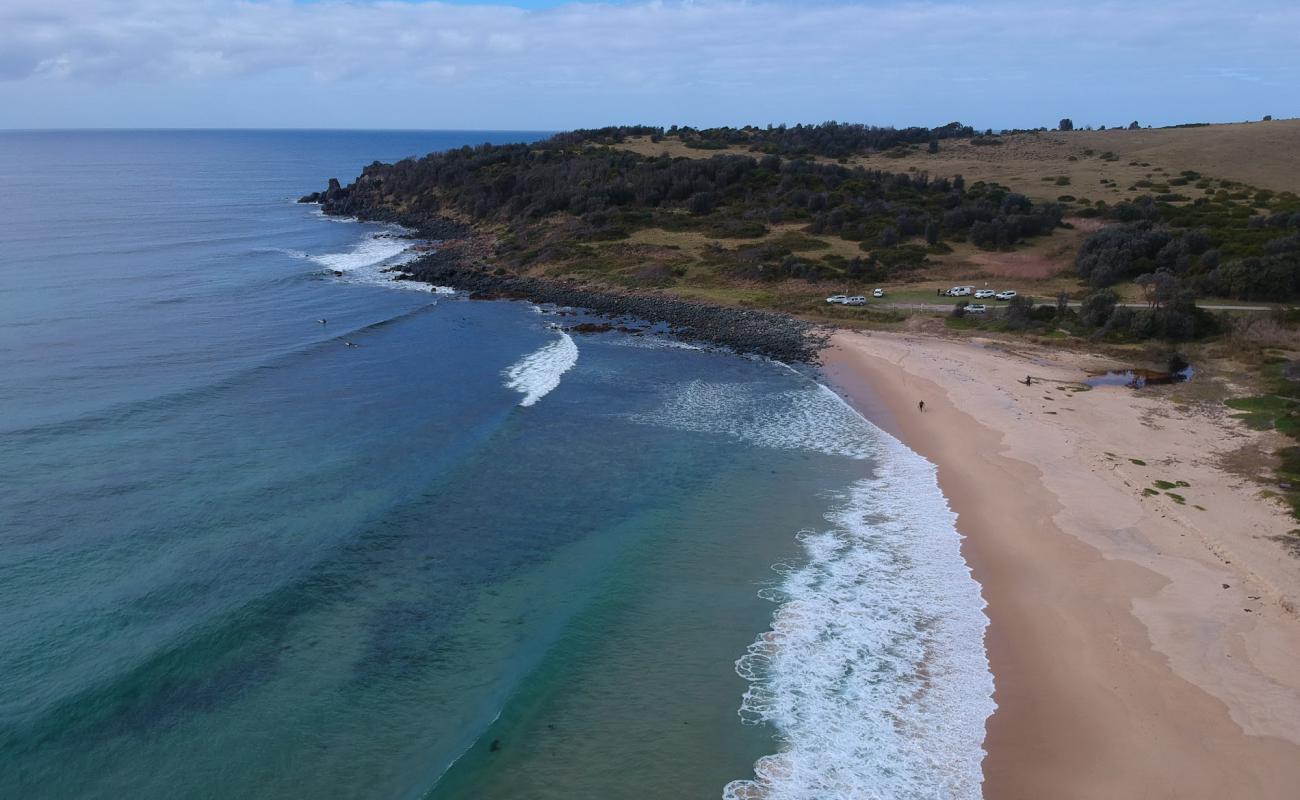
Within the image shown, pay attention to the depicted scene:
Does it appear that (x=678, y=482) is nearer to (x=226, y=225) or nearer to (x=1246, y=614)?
(x=1246, y=614)

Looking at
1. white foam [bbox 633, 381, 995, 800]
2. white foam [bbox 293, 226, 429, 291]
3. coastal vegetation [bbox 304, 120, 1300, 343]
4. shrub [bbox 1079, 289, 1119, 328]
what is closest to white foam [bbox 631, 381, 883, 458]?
white foam [bbox 633, 381, 995, 800]

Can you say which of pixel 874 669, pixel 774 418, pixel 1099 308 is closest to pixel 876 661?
pixel 874 669

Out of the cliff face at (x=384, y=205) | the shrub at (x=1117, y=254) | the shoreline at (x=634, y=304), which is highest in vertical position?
the cliff face at (x=384, y=205)

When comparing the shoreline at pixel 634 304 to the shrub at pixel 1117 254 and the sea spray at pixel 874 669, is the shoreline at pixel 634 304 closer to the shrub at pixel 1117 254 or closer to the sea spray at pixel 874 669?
the shrub at pixel 1117 254

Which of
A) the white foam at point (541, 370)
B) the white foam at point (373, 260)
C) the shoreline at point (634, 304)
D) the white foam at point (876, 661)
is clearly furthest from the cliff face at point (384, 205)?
the white foam at point (876, 661)

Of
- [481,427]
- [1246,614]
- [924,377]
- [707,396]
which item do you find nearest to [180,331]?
[481,427]
